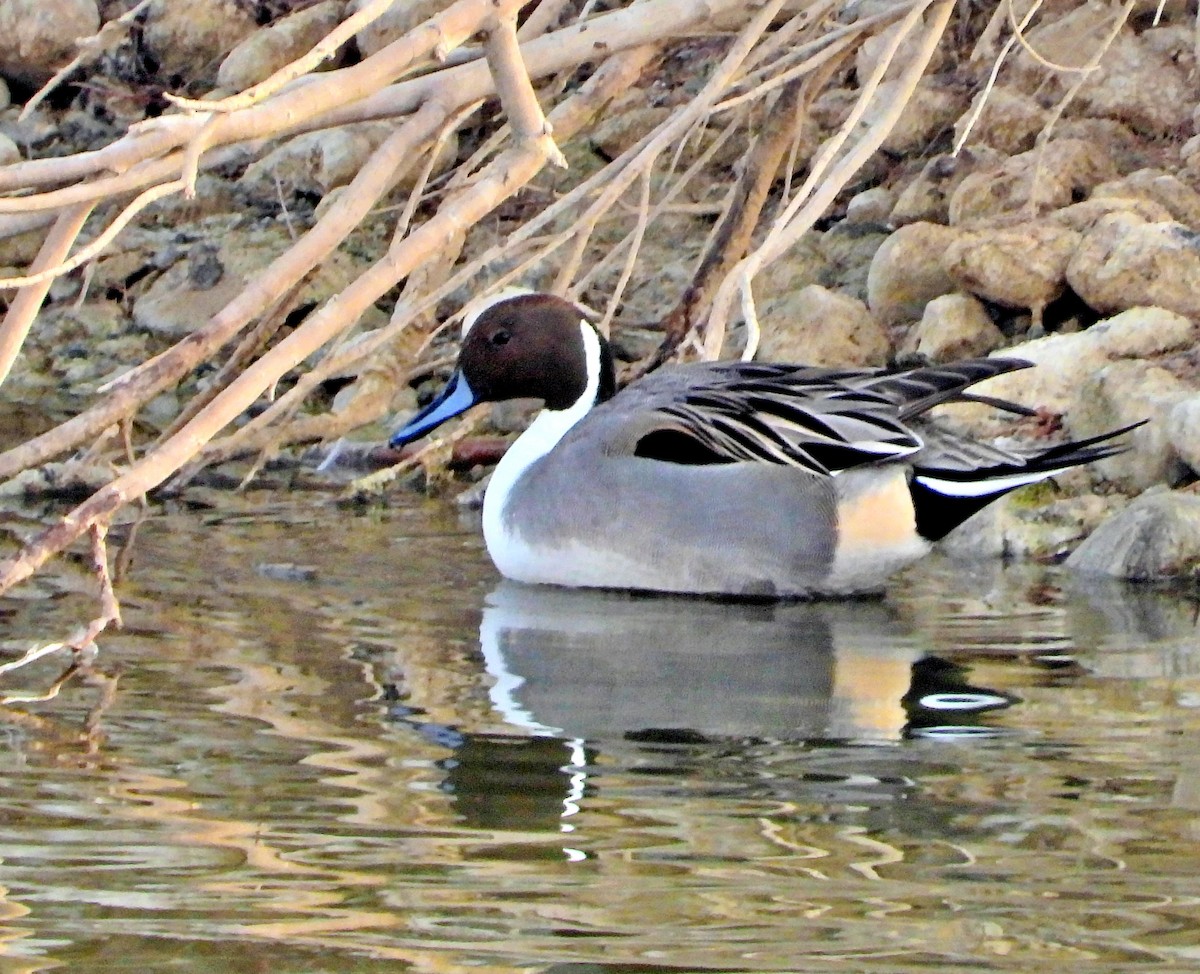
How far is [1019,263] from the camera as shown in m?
7.11

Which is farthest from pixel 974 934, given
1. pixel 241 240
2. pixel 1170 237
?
pixel 241 240

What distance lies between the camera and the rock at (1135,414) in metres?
6.02

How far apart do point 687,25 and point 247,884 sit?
295 centimetres

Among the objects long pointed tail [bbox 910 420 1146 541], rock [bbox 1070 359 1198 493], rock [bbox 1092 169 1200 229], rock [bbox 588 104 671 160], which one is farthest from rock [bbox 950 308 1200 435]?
rock [bbox 588 104 671 160]

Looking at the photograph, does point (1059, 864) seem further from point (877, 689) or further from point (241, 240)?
point (241, 240)

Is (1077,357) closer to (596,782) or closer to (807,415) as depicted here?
(807,415)

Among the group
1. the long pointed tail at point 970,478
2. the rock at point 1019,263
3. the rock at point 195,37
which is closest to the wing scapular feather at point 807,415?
the long pointed tail at point 970,478

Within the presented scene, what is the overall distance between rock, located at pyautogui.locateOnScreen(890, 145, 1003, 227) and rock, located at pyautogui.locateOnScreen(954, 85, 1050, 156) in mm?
85

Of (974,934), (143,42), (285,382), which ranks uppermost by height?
(143,42)

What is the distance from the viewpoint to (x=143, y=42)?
1034 centimetres

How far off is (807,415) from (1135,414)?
3.53 ft

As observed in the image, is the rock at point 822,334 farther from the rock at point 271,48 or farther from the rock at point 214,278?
the rock at point 271,48

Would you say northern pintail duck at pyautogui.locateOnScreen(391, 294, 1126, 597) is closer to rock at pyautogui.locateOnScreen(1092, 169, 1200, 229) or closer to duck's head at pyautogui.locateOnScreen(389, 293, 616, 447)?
duck's head at pyautogui.locateOnScreen(389, 293, 616, 447)

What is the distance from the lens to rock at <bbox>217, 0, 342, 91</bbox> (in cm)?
974
